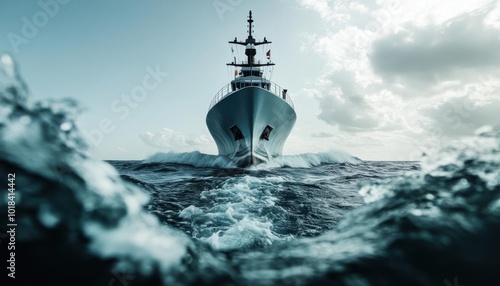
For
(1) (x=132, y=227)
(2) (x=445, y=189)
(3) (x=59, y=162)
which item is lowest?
(1) (x=132, y=227)

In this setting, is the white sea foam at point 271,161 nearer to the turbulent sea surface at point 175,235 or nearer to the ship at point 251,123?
the ship at point 251,123

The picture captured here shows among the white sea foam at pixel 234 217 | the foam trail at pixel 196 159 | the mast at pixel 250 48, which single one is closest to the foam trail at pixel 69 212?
the white sea foam at pixel 234 217

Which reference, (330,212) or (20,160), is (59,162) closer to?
(20,160)

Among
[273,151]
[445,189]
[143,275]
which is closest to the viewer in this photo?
[143,275]

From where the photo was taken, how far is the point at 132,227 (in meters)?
2.51

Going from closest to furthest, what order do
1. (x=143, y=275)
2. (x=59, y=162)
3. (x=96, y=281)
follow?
1. (x=96, y=281)
2. (x=143, y=275)
3. (x=59, y=162)

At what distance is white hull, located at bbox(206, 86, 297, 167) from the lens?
17.7 meters

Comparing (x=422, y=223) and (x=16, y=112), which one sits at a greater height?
(x=16, y=112)

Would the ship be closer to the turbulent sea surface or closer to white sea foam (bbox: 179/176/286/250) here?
white sea foam (bbox: 179/176/286/250)

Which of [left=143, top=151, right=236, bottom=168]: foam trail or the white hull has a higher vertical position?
the white hull

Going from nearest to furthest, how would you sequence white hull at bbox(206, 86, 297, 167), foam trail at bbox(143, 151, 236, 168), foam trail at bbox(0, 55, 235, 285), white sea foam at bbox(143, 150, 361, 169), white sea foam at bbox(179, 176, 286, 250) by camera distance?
1. foam trail at bbox(0, 55, 235, 285)
2. white sea foam at bbox(179, 176, 286, 250)
3. white hull at bbox(206, 86, 297, 167)
4. white sea foam at bbox(143, 150, 361, 169)
5. foam trail at bbox(143, 151, 236, 168)

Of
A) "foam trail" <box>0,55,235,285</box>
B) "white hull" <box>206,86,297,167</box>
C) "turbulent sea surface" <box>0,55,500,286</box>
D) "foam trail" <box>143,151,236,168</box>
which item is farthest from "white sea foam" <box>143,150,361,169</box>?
"foam trail" <box>0,55,235,285</box>

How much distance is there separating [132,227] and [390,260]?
103 inches

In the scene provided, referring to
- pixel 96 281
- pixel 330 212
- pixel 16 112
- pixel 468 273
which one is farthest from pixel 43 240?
pixel 330 212
